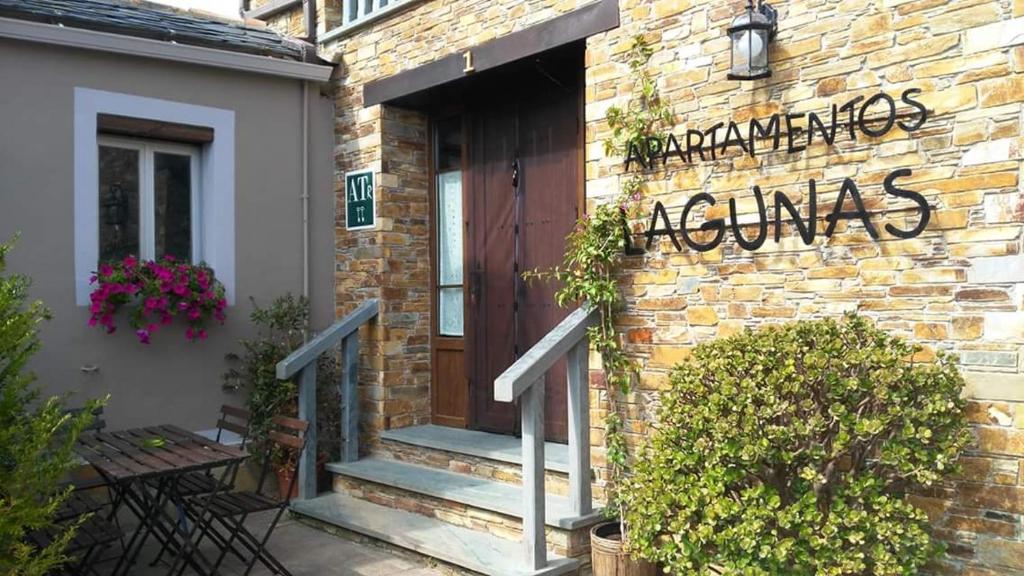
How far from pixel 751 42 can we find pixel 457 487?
124 inches

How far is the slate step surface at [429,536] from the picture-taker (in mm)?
4492

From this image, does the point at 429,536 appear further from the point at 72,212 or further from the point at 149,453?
the point at 72,212

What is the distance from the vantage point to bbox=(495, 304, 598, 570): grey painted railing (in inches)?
171

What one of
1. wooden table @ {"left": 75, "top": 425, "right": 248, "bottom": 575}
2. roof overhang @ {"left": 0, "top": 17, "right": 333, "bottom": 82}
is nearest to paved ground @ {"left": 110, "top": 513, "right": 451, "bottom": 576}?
wooden table @ {"left": 75, "top": 425, "right": 248, "bottom": 575}

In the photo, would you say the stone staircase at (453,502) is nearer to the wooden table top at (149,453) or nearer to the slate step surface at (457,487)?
the slate step surface at (457,487)

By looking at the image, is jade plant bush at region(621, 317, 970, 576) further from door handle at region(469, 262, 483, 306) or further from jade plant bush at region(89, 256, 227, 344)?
jade plant bush at region(89, 256, 227, 344)

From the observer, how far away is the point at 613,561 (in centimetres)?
421

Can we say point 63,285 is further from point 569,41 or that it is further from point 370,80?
point 569,41

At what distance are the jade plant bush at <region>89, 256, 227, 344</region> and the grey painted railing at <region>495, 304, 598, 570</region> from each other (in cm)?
283

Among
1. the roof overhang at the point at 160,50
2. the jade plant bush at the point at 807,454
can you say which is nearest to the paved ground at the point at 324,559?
the jade plant bush at the point at 807,454

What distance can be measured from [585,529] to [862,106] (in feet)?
8.41

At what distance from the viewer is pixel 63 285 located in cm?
574

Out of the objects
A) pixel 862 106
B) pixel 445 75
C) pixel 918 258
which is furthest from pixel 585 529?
pixel 445 75

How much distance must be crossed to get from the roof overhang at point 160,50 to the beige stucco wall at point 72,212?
0.10 meters
